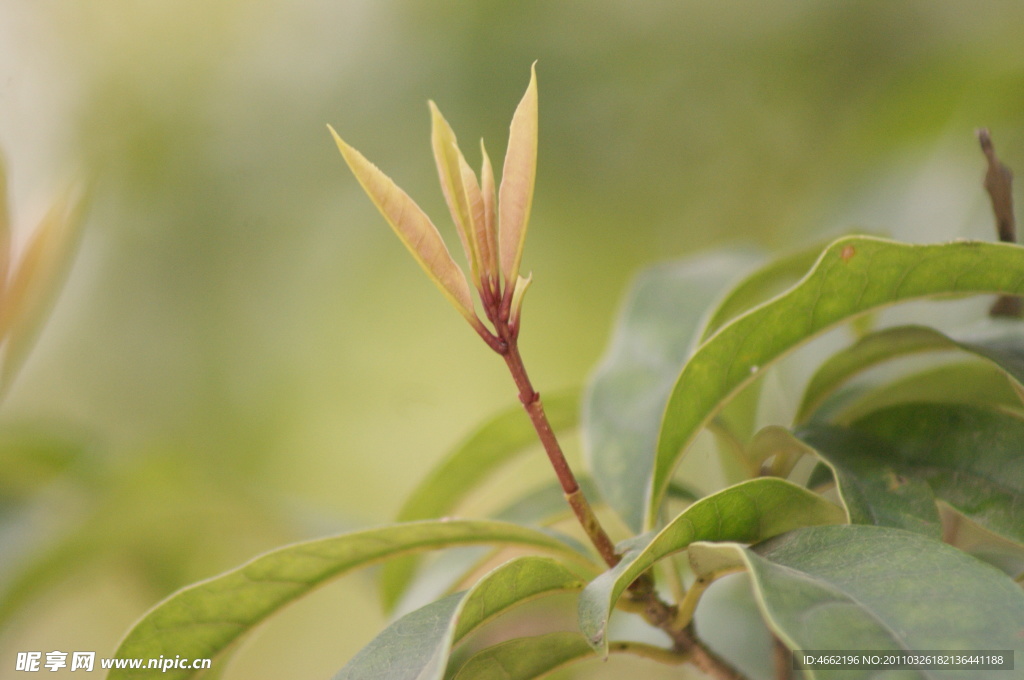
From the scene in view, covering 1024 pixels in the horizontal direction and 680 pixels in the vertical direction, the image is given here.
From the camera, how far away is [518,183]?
37 centimetres

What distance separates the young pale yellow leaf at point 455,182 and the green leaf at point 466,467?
38 cm

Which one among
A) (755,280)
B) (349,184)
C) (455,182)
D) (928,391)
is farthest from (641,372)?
(349,184)

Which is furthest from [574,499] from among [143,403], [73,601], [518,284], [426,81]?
[143,403]

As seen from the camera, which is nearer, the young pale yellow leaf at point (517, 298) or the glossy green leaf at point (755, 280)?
the young pale yellow leaf at point (517, 298)

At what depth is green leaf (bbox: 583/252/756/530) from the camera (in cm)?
57

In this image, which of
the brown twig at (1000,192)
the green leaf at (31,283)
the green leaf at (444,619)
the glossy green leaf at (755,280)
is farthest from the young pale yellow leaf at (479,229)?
the green leaf at (31,283)

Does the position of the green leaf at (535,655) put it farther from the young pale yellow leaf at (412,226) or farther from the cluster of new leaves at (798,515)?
the young pale yellow leaf at (412,226)

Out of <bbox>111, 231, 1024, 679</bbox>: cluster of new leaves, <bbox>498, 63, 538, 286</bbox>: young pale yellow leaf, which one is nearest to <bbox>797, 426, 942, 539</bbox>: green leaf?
<bbox>111, 231, 1024, 679</bbox>: cluster of new leaves

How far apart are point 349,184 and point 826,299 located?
1475 millimetres

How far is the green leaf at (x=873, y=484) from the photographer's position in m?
0.42

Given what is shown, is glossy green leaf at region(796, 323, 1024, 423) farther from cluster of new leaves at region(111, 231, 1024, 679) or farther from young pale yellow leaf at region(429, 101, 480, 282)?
young pale yellow leaf at region(429, 101, 480, 282)

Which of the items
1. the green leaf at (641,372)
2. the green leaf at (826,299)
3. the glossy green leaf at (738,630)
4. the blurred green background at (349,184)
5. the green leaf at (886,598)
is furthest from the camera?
the blurred green background at (349,184)

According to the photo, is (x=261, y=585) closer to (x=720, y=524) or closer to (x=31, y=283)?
(x=720, y=524)

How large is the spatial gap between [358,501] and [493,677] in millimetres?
1382
